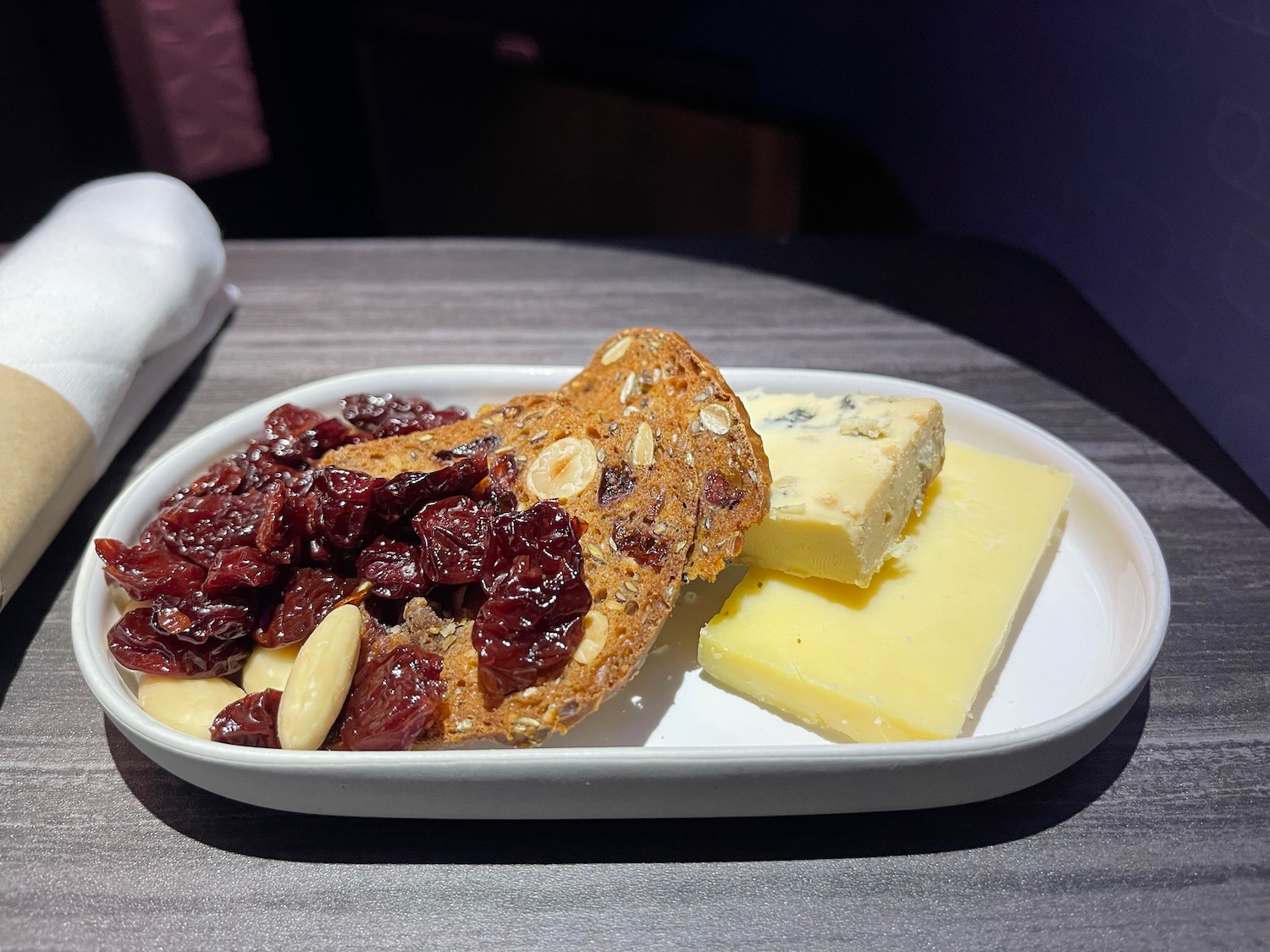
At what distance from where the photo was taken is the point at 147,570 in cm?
149

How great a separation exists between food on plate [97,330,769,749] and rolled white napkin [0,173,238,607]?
33 cm

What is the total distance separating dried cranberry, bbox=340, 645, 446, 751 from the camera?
48.4 inches

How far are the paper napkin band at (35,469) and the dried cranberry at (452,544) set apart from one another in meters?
0.83

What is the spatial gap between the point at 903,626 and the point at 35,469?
166 centimetres

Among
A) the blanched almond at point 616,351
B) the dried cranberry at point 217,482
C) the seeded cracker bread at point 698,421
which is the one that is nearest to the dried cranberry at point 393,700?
the seeded cracker bread at point 698,421

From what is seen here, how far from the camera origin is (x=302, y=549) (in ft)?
4.79

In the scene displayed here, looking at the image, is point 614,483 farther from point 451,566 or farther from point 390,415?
point 390,415

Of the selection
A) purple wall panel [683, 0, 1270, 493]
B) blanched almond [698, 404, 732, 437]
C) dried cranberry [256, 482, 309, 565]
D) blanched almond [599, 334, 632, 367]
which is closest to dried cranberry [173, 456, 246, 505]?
dried cranberry [256, 482, 309, 565]

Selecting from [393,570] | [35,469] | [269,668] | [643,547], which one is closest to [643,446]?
[643,547]

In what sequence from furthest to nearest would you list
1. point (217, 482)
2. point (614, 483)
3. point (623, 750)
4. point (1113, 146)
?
point (1113, 146), point (217, 482), point (614, 483), point (623, 750)

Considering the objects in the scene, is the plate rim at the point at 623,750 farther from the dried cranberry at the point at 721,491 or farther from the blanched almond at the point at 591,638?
the dried cranberry at the point at 721,491

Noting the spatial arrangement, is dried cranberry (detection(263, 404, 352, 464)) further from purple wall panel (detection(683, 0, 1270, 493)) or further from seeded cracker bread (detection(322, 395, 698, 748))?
purple wall panel (detection(683, 0, 1270, 493))

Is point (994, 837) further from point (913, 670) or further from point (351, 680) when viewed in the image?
point (351, 680)

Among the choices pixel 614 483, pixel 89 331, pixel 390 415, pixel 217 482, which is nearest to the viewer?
pixel 614 483
